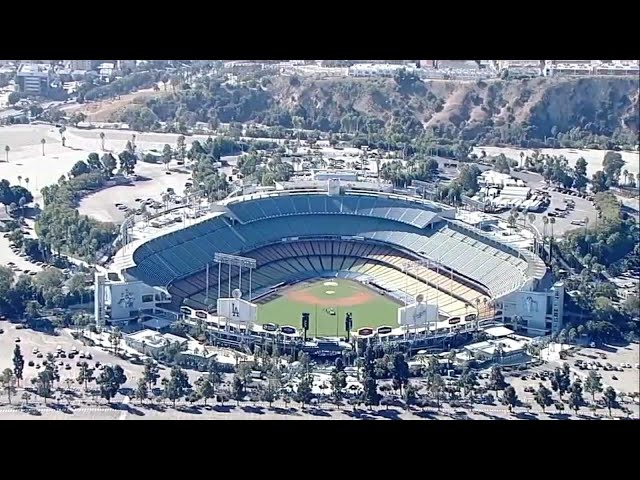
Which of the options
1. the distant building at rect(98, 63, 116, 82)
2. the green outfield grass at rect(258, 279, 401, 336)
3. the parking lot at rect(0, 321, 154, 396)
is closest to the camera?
the parking lot at rect(0, 321, 154, 396)

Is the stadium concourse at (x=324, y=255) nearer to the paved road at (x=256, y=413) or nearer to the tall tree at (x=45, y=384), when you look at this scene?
the paved road at (x=256, y=413)

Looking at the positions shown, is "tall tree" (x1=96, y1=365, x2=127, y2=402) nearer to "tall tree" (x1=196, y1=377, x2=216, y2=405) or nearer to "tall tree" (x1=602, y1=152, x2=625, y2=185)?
"tall tree" (x1=196, y1=377, x2=216, y2=405)

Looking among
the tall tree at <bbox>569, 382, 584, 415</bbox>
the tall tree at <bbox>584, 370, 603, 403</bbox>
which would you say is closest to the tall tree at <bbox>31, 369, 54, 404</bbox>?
the tall tree at <bbox>569, 382, 584, 415</bbox>

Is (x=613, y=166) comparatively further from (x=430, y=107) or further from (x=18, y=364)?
(x=18, y=364)

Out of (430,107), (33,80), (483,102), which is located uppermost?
(33,80)

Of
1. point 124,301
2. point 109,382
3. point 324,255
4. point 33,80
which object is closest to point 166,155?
point 324,255
